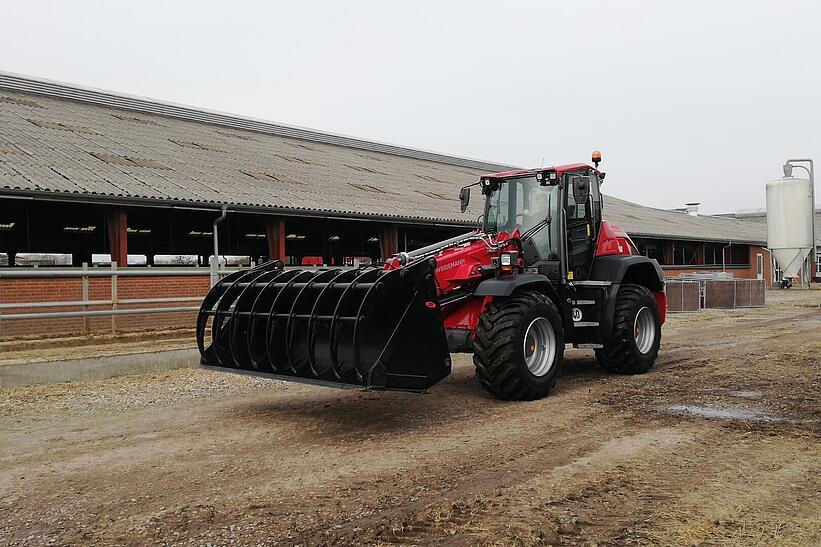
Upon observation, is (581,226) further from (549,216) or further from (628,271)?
(628,271)

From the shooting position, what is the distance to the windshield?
8.81 metres

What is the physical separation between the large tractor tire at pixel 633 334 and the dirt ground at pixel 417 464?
33 centimetres

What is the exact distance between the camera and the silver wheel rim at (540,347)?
301 inches

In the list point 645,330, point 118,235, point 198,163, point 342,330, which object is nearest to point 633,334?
point 645,330

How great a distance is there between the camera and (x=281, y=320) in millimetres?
7012

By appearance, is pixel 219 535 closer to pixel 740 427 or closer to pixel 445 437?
pixel 445 437

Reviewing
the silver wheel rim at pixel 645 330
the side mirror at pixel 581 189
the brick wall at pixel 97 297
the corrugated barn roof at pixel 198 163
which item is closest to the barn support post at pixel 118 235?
the corrugated barn roof at pixel 198 163

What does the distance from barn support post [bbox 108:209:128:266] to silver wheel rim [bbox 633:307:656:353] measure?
1079cm

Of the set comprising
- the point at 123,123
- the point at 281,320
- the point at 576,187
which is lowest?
the point at 281,320

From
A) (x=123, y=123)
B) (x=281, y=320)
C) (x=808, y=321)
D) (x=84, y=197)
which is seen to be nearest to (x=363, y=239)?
(x=123, y=123)

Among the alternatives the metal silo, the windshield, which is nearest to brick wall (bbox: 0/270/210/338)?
the windshield

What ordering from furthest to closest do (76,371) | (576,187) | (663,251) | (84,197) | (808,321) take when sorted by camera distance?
(663,251) < (808,321) < (84,197) < (76,371) < (576,187)

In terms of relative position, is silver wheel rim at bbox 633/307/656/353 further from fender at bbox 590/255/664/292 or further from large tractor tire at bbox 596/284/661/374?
fender at bbox 590/255/664/292

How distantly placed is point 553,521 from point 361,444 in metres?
2.20
